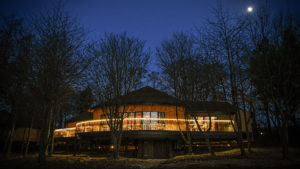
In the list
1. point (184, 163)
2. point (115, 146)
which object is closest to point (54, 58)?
point (115, 146)

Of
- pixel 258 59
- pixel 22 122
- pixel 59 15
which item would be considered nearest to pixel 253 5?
pixel 258 59

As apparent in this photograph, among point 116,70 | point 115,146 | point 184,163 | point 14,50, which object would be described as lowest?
point 184,163

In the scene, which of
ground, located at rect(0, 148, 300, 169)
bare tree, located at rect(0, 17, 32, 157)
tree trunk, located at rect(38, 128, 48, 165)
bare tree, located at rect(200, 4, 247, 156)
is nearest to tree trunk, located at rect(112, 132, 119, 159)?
ground, located at rect(0, 148, 300, 169)

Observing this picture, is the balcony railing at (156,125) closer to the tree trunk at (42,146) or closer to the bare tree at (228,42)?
the bare tree at (228,42)

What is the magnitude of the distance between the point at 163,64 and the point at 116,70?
4052 millimetres

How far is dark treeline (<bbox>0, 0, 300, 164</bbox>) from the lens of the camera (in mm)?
8820

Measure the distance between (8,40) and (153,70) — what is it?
950 cm

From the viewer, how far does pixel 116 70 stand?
13539 mm

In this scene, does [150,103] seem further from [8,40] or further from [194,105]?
[8,40]

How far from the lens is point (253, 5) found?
417 inches

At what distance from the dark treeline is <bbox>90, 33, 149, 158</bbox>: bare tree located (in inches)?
2.6

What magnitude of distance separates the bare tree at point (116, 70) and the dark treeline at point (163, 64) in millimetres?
67

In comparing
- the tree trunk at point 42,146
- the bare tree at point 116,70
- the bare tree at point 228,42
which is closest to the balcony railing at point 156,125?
the bare tree at point 116,70

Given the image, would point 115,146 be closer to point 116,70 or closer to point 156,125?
point 156,125
